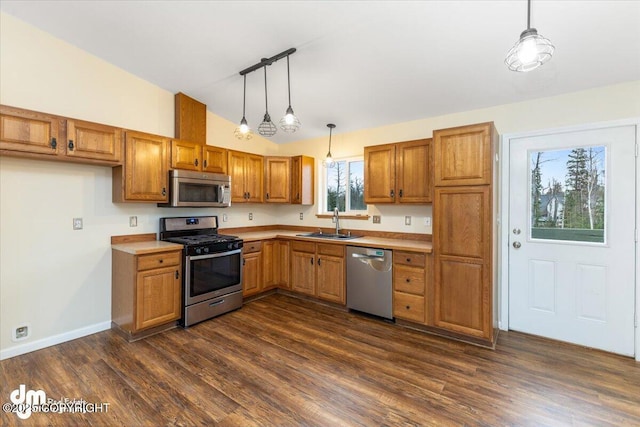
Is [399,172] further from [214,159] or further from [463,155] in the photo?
[214,159]

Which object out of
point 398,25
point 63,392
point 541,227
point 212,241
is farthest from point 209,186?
point 541,227

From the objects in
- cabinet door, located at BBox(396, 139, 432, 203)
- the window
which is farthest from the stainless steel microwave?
cabinet door, located at BBox(396, 139, 432, 203)

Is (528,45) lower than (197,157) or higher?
higher

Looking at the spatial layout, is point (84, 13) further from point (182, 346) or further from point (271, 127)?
point (182, 346)

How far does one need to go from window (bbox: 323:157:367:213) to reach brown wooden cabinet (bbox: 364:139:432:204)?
572 millimetres

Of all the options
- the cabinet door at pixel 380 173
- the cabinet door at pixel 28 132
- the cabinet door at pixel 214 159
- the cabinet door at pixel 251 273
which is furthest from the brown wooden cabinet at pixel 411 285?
the cabinet door at pixel 28 132

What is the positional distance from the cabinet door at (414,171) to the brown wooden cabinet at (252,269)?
6.77ft

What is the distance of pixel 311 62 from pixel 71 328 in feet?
11.8

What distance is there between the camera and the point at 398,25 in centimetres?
228

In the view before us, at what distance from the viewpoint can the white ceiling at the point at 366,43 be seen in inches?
83.4

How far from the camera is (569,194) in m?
2.84

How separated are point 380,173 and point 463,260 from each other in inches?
58.1

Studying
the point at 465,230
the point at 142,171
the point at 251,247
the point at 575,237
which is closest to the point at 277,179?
the point at 251,247

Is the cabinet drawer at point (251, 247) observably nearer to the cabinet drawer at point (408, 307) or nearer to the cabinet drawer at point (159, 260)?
the cabinet drawer at point (159, 260)
